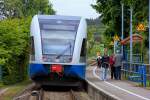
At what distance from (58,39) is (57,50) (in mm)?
643

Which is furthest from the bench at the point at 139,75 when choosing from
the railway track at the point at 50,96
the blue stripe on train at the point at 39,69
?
the blue stripe on train at the point at 39,69

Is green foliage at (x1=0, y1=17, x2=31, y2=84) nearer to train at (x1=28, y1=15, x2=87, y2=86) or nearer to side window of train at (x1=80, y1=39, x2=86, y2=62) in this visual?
train at (x1=28, y1=15, x2=87, y2=86)

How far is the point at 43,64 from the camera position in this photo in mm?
29891

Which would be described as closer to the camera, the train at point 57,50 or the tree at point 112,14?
the train at point 57,50

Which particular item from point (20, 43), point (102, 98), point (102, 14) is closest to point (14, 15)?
point (102, 14)

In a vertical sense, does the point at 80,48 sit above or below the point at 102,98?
above

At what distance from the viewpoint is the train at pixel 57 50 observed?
2989 centimetres

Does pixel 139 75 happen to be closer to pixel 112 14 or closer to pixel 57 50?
pixel 57 50

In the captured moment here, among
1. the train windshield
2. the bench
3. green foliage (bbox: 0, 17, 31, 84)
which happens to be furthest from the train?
green foliage (bbox: 0, 17, 31, 84)

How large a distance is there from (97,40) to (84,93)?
148305mm

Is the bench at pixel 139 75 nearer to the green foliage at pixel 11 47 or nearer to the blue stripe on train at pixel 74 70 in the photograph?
the blue stripe on train at pixel 74 70

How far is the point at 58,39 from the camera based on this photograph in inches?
1193

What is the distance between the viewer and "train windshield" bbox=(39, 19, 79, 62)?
98.1ft

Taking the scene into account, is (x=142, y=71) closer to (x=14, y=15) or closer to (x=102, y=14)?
(x=102, y=14)
